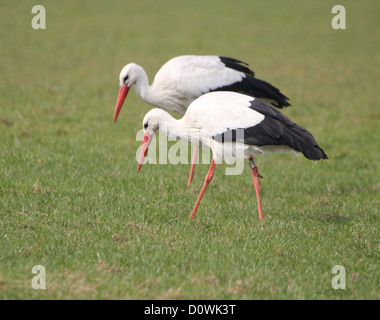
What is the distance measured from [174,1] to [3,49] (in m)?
12.3

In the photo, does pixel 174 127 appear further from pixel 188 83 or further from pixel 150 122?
pixel 188 83

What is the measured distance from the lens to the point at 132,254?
4.71 m

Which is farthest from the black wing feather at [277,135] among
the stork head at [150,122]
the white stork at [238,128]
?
the stork head at [150,122]

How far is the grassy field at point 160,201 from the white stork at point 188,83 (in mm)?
885

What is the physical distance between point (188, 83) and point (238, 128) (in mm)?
1952

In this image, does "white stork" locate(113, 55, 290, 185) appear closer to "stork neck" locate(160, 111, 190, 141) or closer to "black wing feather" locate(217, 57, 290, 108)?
"black wing feather" locate(217, 57, 290, 108)

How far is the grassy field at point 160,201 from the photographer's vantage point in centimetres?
438

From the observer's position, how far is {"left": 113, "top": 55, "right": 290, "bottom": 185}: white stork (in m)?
7.62

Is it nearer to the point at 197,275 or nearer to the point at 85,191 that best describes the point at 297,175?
the point at 85,191

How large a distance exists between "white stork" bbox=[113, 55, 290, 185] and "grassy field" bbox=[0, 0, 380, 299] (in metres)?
0.89

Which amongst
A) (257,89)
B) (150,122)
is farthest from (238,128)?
(257,89)

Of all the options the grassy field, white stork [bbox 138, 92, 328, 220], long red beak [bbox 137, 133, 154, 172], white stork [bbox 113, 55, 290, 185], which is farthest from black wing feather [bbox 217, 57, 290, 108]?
long red beak [bbox 137, 133, 154, 172]

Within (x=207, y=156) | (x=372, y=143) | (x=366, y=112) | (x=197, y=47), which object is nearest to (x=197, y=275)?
(x=207, y=156)

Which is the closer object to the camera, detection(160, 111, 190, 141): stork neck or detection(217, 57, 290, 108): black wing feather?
detection(160, 111, 190, 141): stork neck
